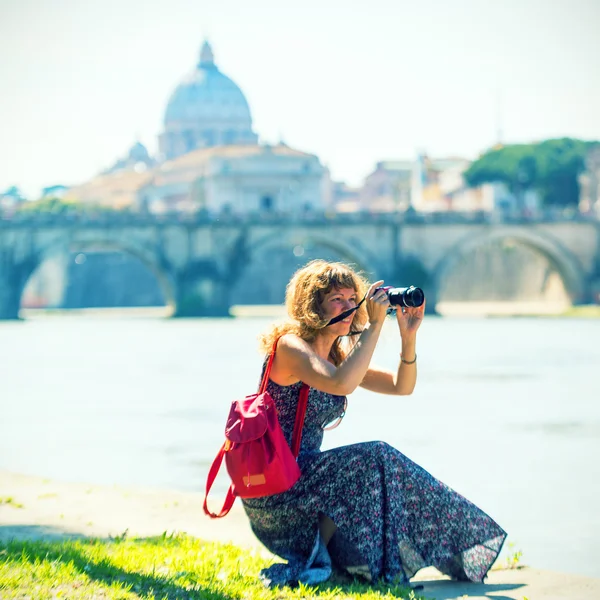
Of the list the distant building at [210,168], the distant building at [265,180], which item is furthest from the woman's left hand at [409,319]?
the distant building at [265,180]

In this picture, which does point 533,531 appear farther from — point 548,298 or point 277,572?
point 548,298

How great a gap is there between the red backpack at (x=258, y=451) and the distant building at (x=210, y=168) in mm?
52268

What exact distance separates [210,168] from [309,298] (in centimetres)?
6928

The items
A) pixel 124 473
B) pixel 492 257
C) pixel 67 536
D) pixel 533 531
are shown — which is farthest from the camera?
pixel 492 257

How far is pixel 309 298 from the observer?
488 centimetres

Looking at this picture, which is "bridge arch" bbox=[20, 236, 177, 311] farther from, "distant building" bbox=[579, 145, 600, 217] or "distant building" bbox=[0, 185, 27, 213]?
"distant building" bbox=[0, 185, 27, 213]

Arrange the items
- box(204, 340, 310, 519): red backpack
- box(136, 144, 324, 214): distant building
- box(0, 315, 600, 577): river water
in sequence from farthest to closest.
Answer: box(136, 144, 324, 214): distant building, box(0, 315, 600, 577): river water, box(204, 340, 310, 519): red backpack

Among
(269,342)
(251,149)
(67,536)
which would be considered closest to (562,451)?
(67,536)

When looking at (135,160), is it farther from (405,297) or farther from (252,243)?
(405,297)

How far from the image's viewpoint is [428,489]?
4727 millimetres

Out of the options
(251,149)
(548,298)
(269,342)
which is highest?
(251,149)

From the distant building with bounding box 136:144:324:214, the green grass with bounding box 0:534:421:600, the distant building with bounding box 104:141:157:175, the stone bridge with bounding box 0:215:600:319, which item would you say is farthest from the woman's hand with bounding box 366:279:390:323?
→ the distant building with bounding box 104:141:157:175

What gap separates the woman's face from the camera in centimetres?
489

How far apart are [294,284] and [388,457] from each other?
0.79 m
